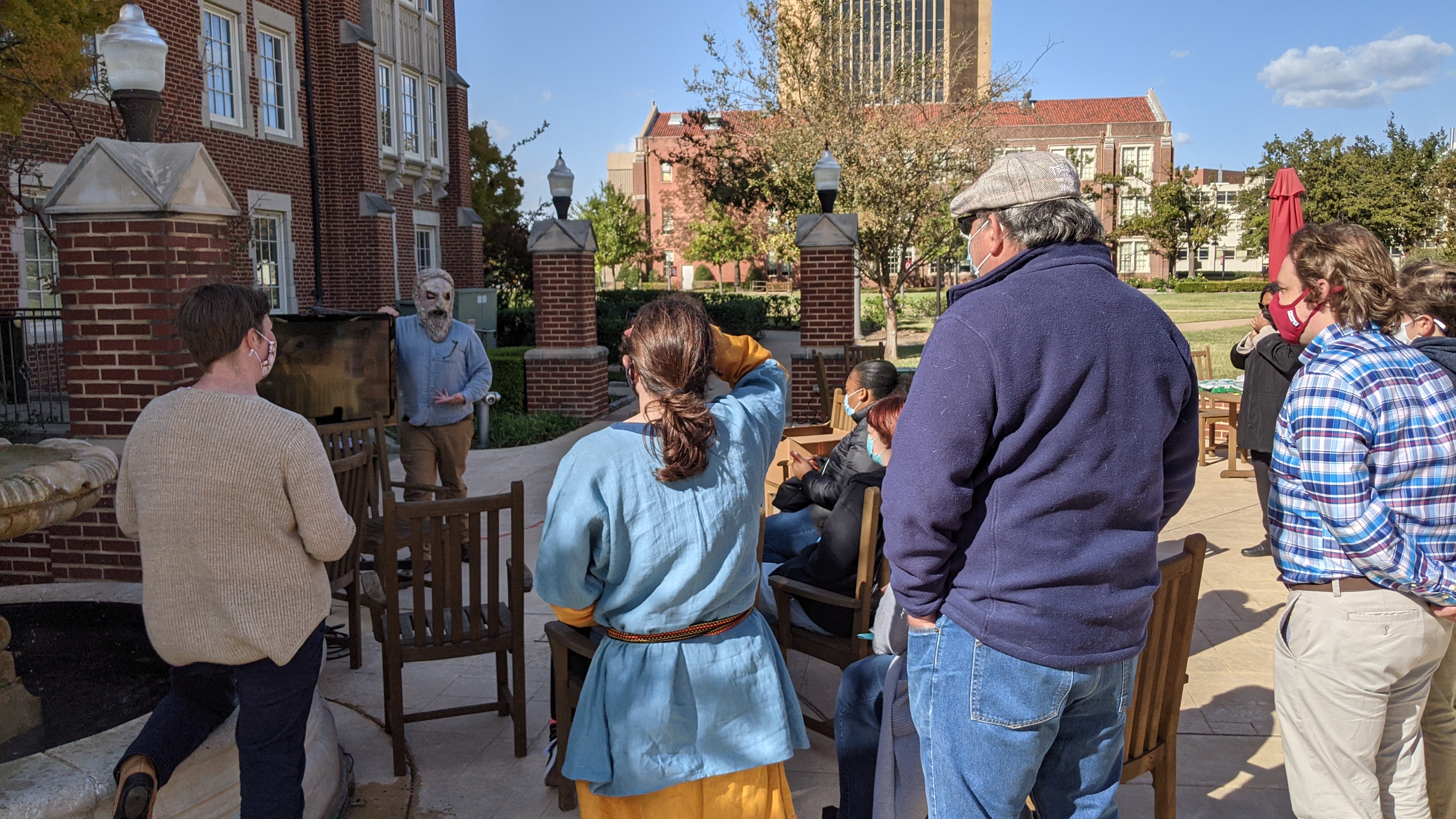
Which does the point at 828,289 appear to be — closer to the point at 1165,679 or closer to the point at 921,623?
the point at 1165,679

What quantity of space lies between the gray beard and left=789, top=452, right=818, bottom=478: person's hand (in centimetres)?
219

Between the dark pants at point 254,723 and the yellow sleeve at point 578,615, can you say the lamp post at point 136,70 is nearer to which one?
the dark pants at point 254,723

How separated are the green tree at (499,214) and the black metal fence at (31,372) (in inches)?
502

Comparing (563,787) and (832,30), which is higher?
(832,30)

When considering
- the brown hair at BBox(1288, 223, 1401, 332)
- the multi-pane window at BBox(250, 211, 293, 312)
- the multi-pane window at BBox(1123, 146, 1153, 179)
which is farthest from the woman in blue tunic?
the multi-pane window at BBox(1123, 146, 1153, 179)

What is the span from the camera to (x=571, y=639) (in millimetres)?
2795

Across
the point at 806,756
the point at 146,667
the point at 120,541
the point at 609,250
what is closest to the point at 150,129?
the point at 120,541

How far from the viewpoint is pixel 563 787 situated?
321 cm

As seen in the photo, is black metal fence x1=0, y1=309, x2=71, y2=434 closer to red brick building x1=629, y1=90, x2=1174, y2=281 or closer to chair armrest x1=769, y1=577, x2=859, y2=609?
chair armrest x1=769, y1=577, x2=859, y2=609

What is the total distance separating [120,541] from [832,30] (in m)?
14.3

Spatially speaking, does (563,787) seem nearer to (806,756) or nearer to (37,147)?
(806,756)

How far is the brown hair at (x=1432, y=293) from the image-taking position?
275 centimetres

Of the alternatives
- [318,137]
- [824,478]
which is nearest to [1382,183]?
[318,137]

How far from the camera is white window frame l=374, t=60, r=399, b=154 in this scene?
19.4 metres
